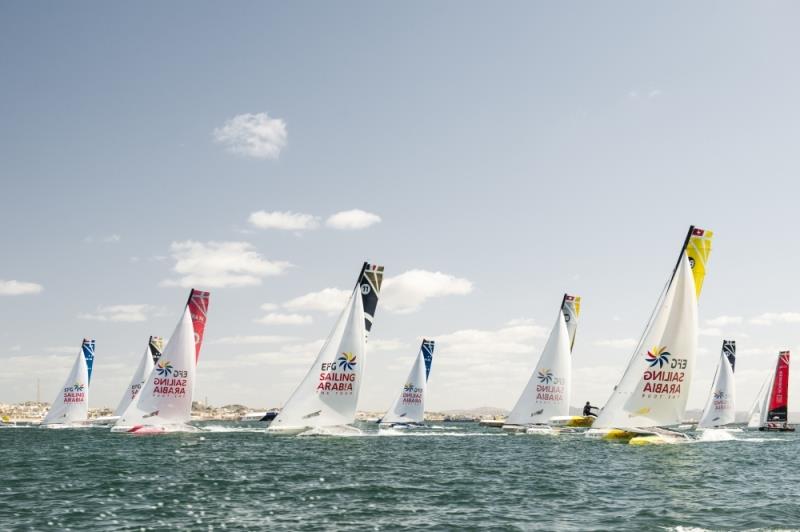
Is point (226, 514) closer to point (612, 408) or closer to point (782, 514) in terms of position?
point (782, 514)

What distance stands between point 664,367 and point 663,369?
14 centimetres

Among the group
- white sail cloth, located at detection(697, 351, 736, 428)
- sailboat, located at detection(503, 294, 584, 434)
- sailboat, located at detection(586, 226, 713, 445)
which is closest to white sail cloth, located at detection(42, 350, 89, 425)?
sailboat, located at detection(503, 294, 584, 434)

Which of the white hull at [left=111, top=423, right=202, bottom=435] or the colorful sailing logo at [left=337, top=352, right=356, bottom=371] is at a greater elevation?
the colorful sailing logo at [left=337, top=352, right=356, bottom=371]

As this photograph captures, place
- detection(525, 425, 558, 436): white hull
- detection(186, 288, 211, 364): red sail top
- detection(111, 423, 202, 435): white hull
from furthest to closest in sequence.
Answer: detection(525, 425, 558, 436): white hull < detection(186, 288, 211, 364): red sail top < detection(111, 423, 202, 435): white hull

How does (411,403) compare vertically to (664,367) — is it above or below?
below

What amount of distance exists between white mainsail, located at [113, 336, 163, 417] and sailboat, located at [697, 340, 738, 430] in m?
64.4

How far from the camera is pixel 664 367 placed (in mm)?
42531

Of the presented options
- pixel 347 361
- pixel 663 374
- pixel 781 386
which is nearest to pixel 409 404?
pixel 347 361

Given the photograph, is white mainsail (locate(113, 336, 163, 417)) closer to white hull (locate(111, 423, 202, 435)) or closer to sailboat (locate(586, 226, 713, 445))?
white hull (locate(111, 423, 202, 435))

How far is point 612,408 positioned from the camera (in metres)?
43.6

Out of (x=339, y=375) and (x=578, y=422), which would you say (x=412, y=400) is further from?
(x=339, y=375)

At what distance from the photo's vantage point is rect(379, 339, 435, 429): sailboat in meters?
74.4

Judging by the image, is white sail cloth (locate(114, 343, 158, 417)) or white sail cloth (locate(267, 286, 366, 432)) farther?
white sail cloth (locate(114, 343, 158, 417))

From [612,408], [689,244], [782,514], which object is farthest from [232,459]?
[689,244]
